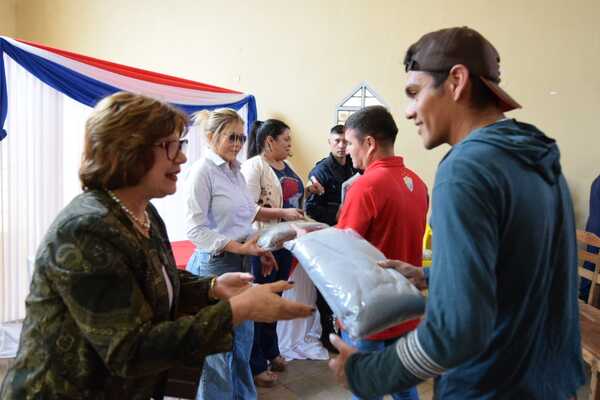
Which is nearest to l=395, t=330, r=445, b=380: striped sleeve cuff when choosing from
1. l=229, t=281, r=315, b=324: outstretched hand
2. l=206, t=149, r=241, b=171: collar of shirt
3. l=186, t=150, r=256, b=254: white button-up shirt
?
l=229, t=281, r=315, b=324: outstretched hand

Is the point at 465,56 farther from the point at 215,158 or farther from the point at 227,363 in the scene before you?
the point at 227,363

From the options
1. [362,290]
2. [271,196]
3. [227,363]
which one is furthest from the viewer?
[271,196]

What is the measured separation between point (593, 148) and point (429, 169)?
1.20 meters

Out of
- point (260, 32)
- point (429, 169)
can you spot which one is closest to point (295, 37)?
point (260, 32)

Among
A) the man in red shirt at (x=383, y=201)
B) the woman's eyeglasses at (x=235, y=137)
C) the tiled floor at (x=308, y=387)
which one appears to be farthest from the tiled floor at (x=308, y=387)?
the woman's eyeglasses at (x=235, y=137)

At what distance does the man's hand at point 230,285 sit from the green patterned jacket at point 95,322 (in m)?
0.33

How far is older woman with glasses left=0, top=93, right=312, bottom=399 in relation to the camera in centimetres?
91

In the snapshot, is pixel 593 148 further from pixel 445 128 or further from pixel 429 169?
pixel 445 128

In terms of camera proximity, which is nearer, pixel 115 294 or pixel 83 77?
pixel 115 294

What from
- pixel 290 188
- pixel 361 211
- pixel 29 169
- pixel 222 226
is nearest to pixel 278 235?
pixel 222 226

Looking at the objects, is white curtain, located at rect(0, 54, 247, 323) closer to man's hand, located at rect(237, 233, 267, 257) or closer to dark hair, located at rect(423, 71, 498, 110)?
man's hand, located at rect(237, 233, 267, 257)

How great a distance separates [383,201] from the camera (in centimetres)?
172

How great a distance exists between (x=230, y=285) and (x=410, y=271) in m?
0.56

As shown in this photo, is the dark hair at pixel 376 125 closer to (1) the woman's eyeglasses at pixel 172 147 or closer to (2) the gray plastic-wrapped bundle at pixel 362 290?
(2) the gray plastic-wrapped bundle at pixel 362 290
